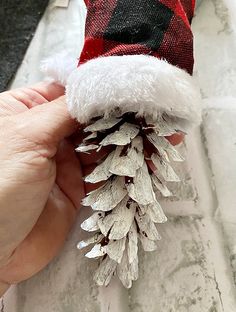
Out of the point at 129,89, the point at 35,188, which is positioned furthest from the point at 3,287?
the point at 129,89

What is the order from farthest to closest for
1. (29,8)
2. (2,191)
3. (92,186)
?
(29,8), (92,186), (2,191)

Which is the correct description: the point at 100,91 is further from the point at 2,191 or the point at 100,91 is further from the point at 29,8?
the point at 29,8

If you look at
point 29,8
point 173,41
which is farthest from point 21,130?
point 29,8

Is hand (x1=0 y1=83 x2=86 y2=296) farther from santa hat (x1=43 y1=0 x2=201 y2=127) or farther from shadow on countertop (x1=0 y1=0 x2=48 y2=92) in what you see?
shadow on countertop (x1=0 y1=0 x2=48 y2=92)

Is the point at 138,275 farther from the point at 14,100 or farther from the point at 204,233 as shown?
the point at 14,100

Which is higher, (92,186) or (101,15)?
(101,15)

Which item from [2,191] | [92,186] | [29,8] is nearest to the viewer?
[2,191]

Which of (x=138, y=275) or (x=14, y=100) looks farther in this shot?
(x=14, y=100)

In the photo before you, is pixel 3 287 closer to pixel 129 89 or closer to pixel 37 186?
pixel 37 186

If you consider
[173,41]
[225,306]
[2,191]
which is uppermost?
[173,41]
